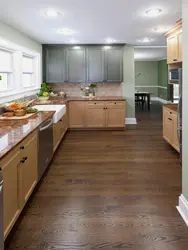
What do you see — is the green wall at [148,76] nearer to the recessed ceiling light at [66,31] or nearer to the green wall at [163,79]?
the green wall at [163,79]

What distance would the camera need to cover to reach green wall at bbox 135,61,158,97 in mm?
16531

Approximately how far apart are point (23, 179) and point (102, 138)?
4.03 metres

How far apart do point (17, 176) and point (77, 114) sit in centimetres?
512

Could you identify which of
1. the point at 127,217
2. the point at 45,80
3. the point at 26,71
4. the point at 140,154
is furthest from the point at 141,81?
the point at 127,217

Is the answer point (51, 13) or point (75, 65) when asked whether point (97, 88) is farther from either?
point (51, 13)

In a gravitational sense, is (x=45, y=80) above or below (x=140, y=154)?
above

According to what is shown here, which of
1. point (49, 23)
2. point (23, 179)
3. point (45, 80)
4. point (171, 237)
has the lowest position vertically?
point (171, 237)

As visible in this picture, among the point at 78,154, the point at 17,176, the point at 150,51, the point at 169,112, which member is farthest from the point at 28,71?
the point at 150,51

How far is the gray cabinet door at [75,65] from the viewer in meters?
7.95

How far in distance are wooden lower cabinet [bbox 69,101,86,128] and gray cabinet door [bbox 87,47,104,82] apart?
0.86 metres

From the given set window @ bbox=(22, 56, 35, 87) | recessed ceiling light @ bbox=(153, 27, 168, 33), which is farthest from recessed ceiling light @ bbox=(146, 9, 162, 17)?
window @ bbox=(22, 56, 35, 87)

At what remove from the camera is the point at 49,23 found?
5000 mm

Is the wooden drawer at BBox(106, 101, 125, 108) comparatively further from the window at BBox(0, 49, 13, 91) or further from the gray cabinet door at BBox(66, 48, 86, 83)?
the window at BBox(0, 49, 13, 91)

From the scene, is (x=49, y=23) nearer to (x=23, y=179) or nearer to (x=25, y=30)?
(x=25, y=30)
